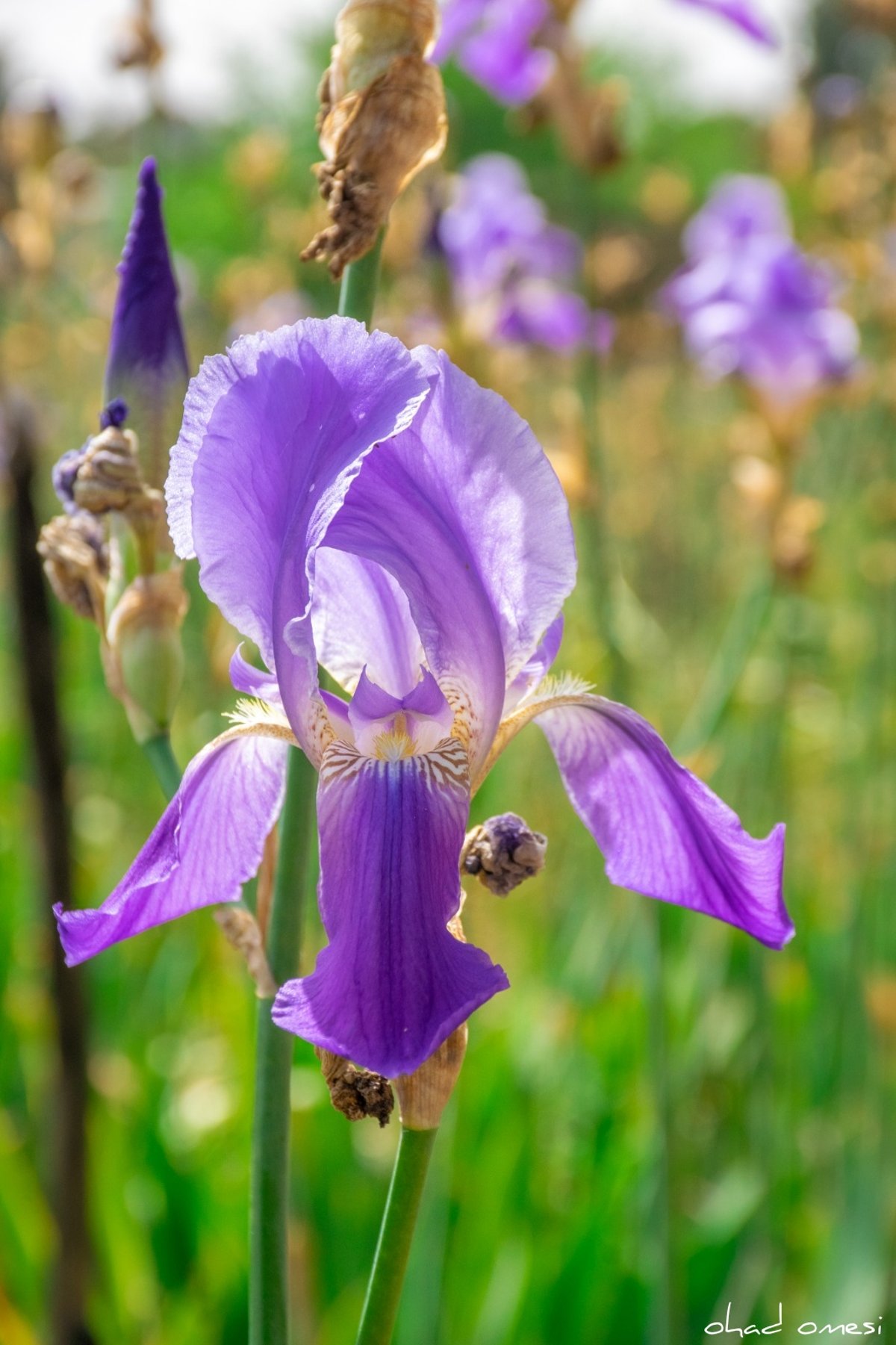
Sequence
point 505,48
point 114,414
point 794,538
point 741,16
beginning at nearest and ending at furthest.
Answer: point 114,414 → point 741,16 → point 505,48 → point 794,538

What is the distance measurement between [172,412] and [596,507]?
96 centimetres

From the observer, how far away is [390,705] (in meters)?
0.61

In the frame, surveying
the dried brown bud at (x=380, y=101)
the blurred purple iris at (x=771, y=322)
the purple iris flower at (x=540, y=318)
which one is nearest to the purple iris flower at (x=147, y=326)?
the dried brown bud at (x=380, y=101)

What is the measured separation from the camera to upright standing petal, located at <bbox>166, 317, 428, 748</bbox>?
55cm

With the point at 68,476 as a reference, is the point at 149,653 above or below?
below

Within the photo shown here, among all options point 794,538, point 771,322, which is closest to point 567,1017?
point 794,538

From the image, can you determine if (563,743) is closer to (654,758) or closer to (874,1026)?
(654,758)

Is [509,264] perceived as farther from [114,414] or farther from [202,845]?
[202,845]

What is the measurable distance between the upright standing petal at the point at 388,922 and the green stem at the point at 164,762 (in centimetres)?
15

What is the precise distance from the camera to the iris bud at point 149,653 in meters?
0.73

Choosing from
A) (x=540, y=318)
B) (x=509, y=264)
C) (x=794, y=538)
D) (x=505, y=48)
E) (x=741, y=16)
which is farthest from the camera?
(x=540, y=318)

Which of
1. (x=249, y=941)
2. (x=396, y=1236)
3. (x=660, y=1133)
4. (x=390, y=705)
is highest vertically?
(x=390, y=705)

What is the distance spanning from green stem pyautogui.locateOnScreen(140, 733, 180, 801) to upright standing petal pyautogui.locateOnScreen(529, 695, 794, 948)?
0.68 feet

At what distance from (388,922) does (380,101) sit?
1.37 ft
